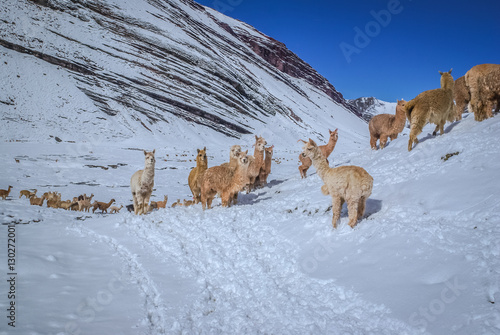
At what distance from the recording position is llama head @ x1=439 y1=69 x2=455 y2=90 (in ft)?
26.6

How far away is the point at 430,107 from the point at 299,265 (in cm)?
625

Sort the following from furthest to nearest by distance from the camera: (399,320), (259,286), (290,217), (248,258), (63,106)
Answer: (63,106) < (290,217) < (248,258) < (259,286) < (399,320)

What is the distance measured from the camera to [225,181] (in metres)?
9.20

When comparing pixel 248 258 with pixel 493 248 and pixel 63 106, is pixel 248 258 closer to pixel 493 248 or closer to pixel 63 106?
pixel 493 248

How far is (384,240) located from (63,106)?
4810 cm

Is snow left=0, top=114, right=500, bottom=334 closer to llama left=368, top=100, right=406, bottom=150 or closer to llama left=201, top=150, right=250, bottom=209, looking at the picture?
llama left=201, top=150, right=250, bottom=209

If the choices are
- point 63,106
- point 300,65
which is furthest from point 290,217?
point 300,65

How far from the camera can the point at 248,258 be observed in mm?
5309

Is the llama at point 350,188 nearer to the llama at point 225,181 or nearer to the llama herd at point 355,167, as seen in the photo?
the llama herd at point 355,167

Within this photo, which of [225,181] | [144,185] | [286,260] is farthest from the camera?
[144,185]

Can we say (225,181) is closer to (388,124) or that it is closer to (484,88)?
(388,124)

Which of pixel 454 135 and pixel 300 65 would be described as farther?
pixel 300 65

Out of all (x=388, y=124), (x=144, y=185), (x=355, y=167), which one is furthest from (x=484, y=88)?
(x=144, y=185)

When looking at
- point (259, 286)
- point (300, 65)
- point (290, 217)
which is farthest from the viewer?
point (300, 65)
